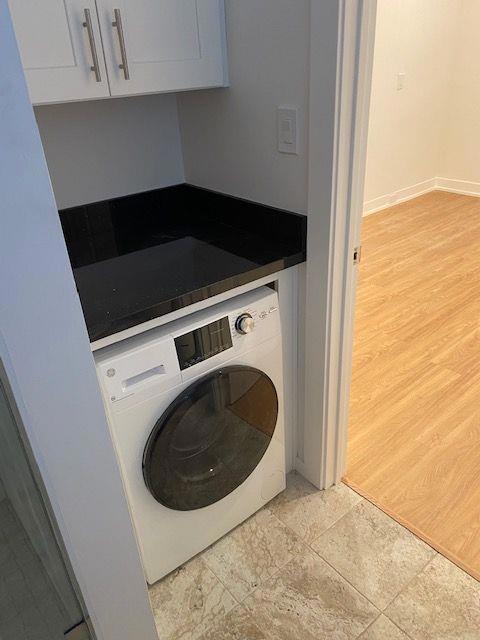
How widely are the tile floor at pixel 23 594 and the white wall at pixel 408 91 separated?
4066 millimetres

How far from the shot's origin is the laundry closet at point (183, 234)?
1.16 m

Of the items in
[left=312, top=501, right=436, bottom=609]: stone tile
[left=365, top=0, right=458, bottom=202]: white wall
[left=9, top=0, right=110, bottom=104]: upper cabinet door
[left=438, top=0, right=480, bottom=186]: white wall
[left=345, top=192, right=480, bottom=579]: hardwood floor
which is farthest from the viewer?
[left=438, top=0, right=480, bottom=186]: white wall

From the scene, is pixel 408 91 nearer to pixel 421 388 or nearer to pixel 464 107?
pixel 464 107

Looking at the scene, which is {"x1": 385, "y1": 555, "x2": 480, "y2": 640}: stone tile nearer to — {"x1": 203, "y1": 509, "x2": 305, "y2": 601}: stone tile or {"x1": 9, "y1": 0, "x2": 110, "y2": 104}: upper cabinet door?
{"x1": 203, "y1": 509, "x2": 305, "y2": 601}: stone tile

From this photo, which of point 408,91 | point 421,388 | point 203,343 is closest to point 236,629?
point 203,343

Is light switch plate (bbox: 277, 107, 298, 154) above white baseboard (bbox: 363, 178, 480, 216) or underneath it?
above

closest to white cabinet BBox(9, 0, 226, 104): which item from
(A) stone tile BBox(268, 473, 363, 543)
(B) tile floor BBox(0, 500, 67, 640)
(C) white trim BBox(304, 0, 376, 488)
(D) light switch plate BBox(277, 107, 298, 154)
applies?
(D) light switch plate BBox(277, 107, 298, 154)

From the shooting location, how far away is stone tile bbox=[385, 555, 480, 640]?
1.30m

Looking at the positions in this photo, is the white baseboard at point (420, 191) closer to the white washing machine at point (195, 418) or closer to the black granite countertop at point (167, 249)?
the black granite countertop at point (167, 249)

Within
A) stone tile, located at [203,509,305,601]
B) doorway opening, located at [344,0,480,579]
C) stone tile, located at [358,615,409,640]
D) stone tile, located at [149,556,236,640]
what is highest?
doorway opening, located at [344,0,480,579]

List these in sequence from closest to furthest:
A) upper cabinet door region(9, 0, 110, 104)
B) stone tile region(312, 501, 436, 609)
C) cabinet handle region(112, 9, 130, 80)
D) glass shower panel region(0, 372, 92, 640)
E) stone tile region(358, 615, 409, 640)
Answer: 1. glass shower panel region(0, 372, 92, 640)
2. upper cabinet door region(9, 0, 110, 104)
3. cabinet handle region(112, 9, 130, 80)
4. stone tile region(358, 615, 409, 640)
5. stone tile region(312, 501, 436, 609)

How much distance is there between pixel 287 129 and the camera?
1.32m

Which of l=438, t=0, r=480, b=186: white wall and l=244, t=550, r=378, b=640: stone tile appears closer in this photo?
l=244, t=550, r=378, b=640: stone tile

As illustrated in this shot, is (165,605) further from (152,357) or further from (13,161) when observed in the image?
(13,161)
